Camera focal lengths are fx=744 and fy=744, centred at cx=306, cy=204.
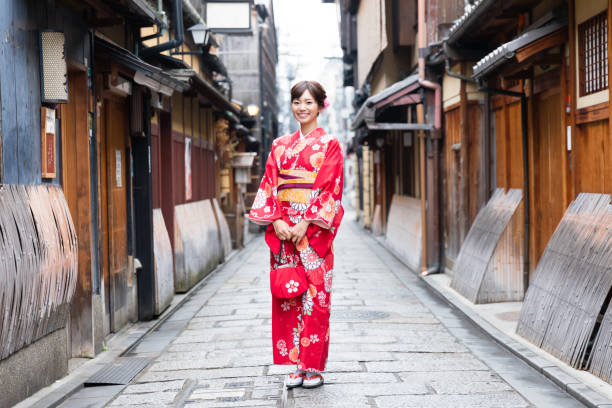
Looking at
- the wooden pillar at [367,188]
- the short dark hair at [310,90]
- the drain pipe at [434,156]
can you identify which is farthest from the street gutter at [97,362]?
the wooden pillar at [367,188]

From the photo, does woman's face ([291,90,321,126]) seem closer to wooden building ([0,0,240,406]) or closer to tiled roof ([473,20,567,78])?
wooden building ([0,0,240,406])

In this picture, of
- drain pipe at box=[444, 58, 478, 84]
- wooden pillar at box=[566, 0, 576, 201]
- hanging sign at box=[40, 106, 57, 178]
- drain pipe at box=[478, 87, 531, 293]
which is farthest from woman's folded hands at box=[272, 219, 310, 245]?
drain pipe at box=[444, 58, 478, 84]

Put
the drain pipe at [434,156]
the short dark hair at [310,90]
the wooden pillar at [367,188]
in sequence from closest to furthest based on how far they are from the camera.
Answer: the short dark hair at [310,90]
the drain pipe at [434,156]
the wooden pillar at [367,188]

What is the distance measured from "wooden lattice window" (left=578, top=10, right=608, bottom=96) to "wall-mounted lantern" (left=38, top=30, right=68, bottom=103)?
17.2ft

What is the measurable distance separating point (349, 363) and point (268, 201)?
2011mm

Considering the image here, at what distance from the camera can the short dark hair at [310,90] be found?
6.60 m

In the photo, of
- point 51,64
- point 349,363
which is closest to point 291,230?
point 349,363

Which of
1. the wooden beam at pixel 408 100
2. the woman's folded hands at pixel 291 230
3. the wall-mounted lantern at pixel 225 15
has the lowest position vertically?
the woman's folded hands at pixel 291 230

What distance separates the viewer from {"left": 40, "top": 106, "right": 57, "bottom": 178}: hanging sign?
22.8ft

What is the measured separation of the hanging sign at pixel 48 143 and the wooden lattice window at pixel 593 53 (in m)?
5.46

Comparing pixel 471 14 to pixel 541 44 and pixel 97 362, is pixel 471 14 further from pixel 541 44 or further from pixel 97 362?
pixel 97 362

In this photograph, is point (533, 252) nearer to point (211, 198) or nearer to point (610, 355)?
point (610, 355)

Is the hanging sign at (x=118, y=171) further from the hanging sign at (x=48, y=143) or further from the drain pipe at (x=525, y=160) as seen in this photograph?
the drain pipe at (x=525, y=160)

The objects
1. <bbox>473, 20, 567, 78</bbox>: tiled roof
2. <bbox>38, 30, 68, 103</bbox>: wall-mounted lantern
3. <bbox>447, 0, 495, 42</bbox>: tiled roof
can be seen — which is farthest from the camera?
<bbox>447, 0, 495, 42</bbox>: tiled roof
